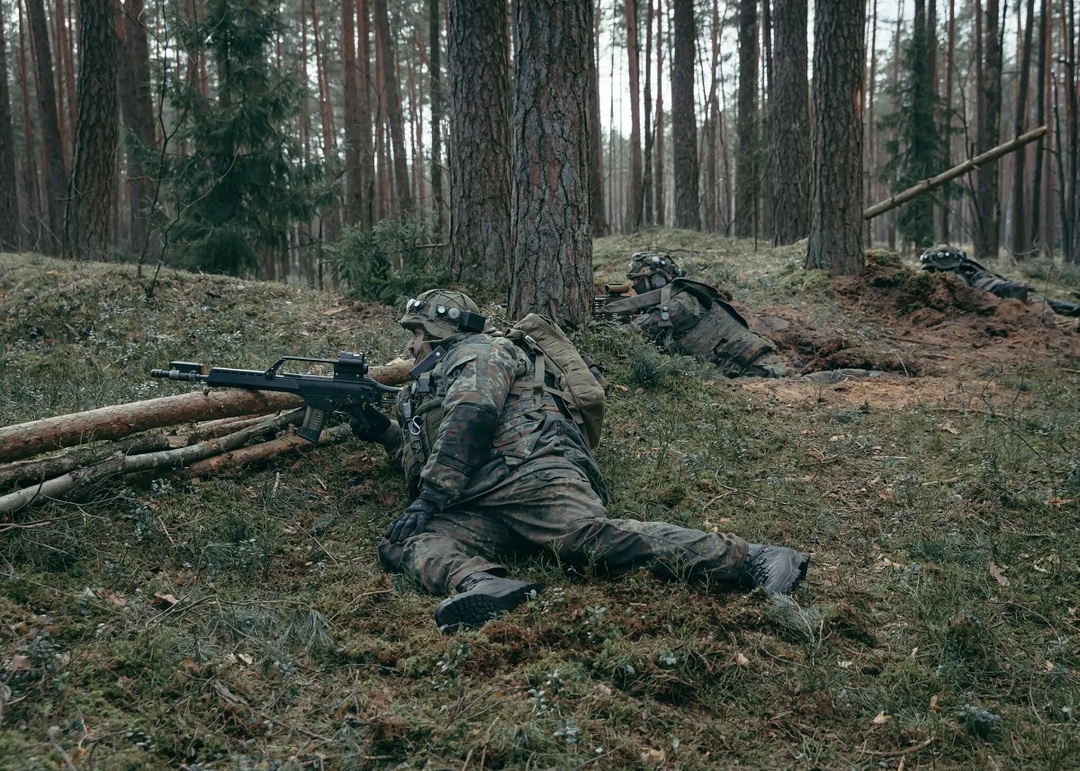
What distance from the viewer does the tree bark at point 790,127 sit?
1574 centimetres

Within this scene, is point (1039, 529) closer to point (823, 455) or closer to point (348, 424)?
point (823, 455)

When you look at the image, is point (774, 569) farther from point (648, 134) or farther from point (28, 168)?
point (28, 168)

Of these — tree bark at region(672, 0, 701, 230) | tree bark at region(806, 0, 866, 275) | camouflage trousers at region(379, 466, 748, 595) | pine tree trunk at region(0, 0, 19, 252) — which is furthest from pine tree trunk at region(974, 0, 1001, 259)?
pine tree trunk at region(0, 0, 19, 252)

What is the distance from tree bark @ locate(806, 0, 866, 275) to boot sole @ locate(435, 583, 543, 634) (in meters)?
9.12

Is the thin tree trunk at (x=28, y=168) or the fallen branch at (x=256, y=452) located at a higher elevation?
the thin tree trunk at (x=28, y=168)

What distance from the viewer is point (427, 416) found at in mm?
5012

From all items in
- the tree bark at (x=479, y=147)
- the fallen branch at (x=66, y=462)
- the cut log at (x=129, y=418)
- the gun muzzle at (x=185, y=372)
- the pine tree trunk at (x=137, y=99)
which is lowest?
the fallen branch at (x=66, y=462)

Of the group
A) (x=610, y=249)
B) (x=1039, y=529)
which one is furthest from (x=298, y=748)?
(x=610, y=249)

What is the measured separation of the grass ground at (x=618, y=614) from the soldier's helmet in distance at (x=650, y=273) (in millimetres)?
1621

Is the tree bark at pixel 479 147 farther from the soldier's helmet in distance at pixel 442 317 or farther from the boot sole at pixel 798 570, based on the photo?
the boot sole at pixel 798 570

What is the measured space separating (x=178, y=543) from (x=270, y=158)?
29.6 ft

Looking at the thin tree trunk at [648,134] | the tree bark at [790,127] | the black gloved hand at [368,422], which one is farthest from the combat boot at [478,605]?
the thin tree trunk at [648,134]

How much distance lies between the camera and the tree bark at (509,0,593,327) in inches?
295

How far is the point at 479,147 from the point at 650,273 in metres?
2.35
